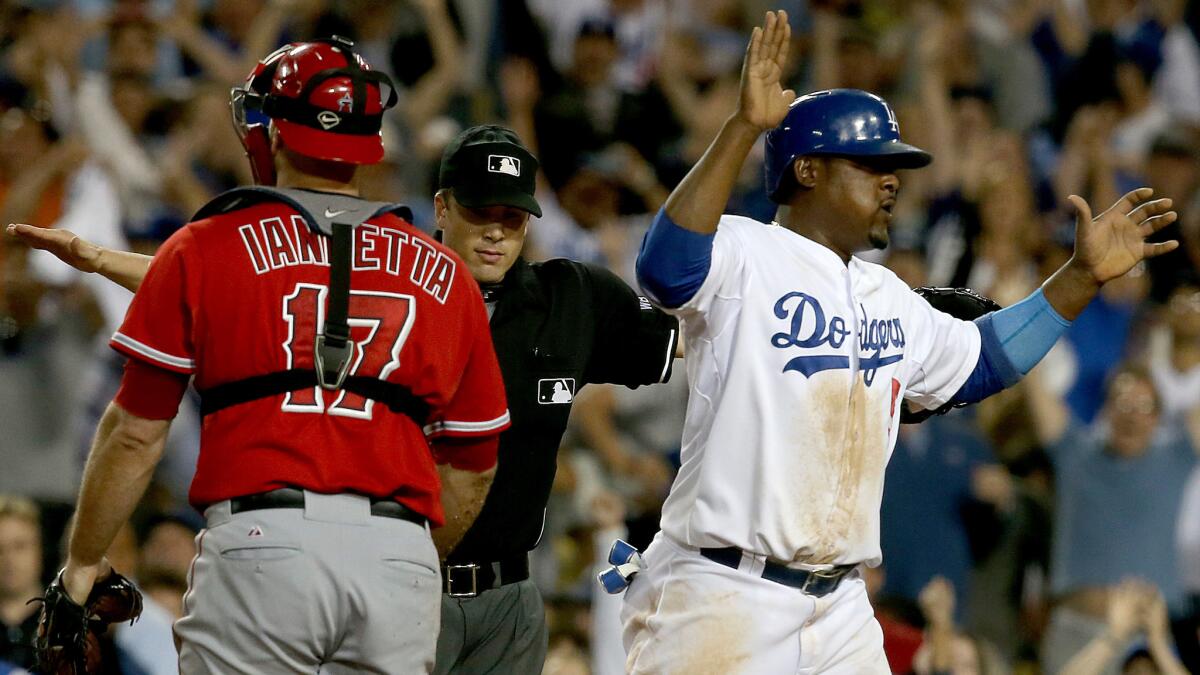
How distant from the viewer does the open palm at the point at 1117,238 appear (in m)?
4.77

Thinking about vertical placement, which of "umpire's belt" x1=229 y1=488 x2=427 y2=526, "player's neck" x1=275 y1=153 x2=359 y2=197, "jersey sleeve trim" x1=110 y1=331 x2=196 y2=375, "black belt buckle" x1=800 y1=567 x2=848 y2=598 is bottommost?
"black belt buckle" x1=800 y1=567 x2=848 y2=598

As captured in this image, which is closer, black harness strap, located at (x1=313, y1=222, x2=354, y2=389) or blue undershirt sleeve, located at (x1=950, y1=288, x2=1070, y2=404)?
black harness strap, located at (x1=313, y1=222, x2=354, y2=389)

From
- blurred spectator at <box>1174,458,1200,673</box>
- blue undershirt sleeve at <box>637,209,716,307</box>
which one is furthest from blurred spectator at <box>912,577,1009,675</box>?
blue undershirt sleeve at <box>637,209,716,307</box>

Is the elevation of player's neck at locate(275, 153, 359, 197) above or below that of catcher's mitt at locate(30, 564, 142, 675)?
above

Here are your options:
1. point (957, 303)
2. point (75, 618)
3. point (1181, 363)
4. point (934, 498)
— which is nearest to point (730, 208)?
point (934, 498)

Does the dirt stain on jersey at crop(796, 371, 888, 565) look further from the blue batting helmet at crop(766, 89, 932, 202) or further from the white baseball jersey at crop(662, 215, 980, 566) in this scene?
the blue batting helmet at crop(766, 89, 932, 202)

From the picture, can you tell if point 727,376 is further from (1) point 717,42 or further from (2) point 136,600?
(1) point 717,42

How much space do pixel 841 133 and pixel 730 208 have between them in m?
5.60

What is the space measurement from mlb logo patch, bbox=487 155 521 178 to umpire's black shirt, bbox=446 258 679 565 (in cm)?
29

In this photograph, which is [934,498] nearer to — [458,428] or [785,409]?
[785,409]

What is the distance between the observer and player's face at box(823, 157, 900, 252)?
14.8 ft

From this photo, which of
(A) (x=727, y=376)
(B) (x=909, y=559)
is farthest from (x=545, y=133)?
(A) (x=727, y=376)

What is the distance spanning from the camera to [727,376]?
4.32 m

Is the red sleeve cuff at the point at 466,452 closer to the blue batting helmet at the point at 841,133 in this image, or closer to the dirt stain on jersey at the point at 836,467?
the dirt stain on jersey at the point at 836,467
